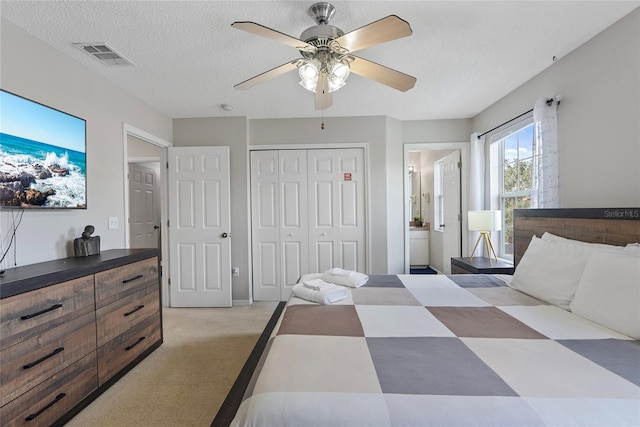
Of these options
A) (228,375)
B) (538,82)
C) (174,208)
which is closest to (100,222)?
(174,208)

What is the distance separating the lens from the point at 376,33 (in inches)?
56.7

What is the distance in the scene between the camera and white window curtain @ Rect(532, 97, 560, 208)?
7.47 feet

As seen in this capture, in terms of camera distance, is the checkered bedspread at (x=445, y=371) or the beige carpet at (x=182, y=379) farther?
the beige carpet at (x=182, y=379)

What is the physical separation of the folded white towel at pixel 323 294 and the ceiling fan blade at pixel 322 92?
1.36 m

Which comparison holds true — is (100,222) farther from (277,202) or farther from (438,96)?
(438,96)

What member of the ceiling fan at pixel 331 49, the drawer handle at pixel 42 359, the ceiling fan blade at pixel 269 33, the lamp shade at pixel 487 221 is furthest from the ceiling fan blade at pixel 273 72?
the lamp shade at pixel 487 221

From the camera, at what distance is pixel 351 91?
115 inches

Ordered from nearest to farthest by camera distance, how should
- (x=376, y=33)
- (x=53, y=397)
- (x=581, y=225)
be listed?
(x=376, y=33)
(x=53, y=397)
(x=581, y=225)

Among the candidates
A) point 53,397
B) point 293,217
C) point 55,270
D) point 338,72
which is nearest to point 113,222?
point 55,270

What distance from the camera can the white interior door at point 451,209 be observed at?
395cm

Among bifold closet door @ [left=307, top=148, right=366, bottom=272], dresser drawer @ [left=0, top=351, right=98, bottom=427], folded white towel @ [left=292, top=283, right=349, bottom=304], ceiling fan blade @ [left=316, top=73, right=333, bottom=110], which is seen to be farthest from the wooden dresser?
bifold closet door @ [left=307, top=148, right=366, bottom=272]

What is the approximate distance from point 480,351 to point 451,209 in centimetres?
341

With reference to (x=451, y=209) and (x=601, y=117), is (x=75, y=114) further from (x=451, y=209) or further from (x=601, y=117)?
(x=451, y=209)

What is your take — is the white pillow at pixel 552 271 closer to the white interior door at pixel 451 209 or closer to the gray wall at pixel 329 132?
the gray wall at pixel 329 132
